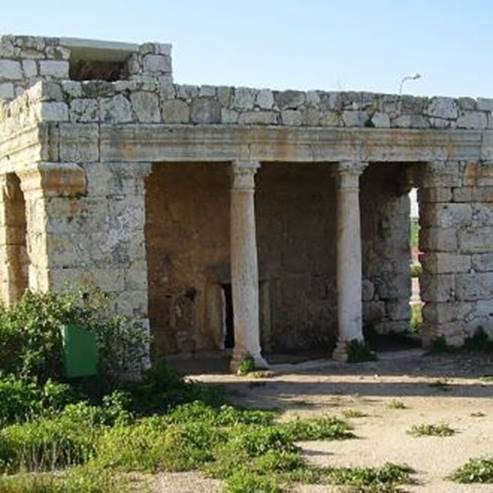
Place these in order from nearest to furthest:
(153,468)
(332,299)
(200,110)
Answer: (153,468) < (200,110) < (332,299)

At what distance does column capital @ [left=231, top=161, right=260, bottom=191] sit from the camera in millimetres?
12328

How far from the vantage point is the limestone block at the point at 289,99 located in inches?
491

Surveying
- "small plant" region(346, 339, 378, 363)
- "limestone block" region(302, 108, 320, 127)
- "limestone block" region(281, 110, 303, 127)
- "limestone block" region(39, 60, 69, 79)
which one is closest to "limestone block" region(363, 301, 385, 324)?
"small plant" region(346, 339, 378, 363)

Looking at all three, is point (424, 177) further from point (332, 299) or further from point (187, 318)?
point (187, 318)

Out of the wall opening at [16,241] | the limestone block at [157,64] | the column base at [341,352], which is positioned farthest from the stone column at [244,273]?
the limestone block at [157,64]

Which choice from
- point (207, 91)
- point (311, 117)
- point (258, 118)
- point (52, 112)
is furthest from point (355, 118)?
point (52, 112)

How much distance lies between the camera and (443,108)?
45.0ft

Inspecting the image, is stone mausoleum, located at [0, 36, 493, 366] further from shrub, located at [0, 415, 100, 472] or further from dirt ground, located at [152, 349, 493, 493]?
shrub, located at [0, 415, 100, 472]

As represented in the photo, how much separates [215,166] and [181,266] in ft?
5.99

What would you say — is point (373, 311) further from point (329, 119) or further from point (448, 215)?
point (329, 119)

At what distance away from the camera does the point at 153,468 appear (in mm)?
7727

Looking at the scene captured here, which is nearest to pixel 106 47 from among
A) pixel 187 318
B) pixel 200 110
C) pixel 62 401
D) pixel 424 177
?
pixel 200 110

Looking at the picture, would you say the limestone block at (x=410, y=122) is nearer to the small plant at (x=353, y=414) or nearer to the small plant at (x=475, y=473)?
the small plant at (x=353, y=414)

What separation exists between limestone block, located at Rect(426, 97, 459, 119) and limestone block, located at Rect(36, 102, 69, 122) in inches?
228
